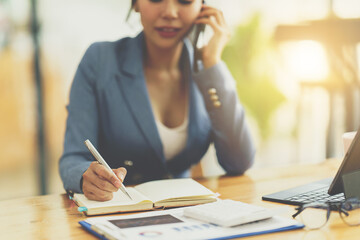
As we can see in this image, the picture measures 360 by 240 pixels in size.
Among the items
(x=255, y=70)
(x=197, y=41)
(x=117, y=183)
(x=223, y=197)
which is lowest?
(x=223, y=197)

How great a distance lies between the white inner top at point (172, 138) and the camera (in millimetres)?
1774

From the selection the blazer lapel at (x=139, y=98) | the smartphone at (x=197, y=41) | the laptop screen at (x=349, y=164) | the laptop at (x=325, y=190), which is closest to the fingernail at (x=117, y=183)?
the laptop at (x=325, y=190)

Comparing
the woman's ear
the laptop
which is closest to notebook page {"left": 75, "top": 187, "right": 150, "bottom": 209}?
the laptop

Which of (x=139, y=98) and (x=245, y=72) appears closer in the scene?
(x=139, y=98)

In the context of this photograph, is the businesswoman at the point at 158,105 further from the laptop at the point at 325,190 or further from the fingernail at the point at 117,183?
the fingernail at the point at 117,183

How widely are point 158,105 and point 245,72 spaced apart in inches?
93.9

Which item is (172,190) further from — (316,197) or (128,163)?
(128,163)

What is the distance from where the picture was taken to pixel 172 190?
1250mm

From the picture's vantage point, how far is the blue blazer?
1.71m

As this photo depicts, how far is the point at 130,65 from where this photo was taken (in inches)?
70.0

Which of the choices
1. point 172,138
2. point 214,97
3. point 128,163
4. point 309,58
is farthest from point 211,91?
point 309,58

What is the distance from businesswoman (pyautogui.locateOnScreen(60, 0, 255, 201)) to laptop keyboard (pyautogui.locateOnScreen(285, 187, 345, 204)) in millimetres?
467

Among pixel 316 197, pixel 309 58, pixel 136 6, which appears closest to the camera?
pixel 316 197

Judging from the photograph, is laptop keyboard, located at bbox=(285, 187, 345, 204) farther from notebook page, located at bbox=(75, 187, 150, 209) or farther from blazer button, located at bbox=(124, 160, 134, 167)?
blazer button, located at bbox=(124, 160, 134, 167)
